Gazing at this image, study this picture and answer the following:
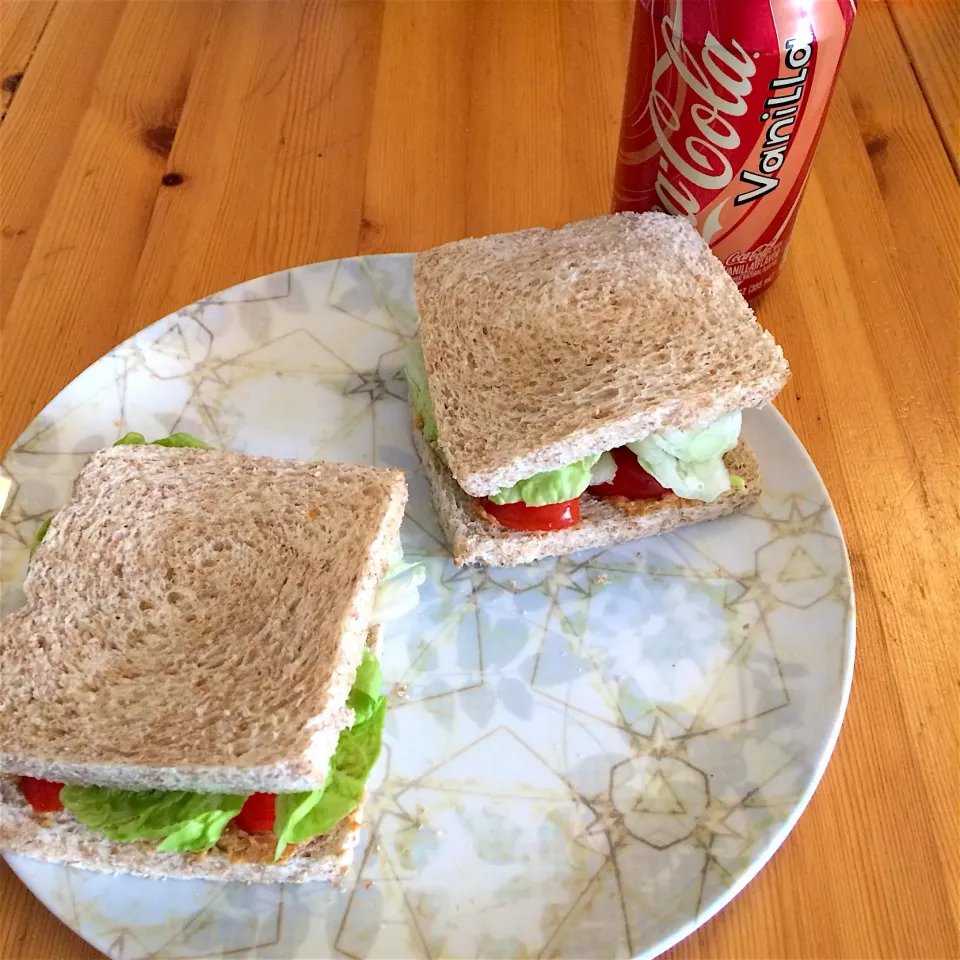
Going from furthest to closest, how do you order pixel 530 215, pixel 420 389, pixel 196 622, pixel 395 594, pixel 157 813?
pixel 530 215
pixel 420 389
pixel 395 594
pixel 196 622
pixel 157 813

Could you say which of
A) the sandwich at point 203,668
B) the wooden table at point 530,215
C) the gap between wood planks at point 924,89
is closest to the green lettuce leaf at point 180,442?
the sandwich at point 203,668

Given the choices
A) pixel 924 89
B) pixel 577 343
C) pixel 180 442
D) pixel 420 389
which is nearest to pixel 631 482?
pixel 577 343

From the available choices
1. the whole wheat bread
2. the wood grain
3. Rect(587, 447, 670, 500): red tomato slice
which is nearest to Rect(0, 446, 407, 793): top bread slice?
the whole wheat bread

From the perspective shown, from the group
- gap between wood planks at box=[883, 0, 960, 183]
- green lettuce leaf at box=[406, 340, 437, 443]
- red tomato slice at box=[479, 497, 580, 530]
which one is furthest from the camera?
gap between wood planks at box=[883, 0, 960, 183]

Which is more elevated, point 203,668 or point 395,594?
point 203,668

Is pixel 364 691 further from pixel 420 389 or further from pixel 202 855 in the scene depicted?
pixel 420 389

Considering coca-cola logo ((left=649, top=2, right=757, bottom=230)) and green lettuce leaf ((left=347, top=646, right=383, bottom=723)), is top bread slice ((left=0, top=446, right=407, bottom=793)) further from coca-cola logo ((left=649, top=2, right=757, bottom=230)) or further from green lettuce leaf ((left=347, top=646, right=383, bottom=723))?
coca-cola logo ((left=649, top=2, right=757, bottom=230))

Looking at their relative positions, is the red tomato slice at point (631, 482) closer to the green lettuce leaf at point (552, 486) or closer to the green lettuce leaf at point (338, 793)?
the green lettuce leaf at point (552, 486)
